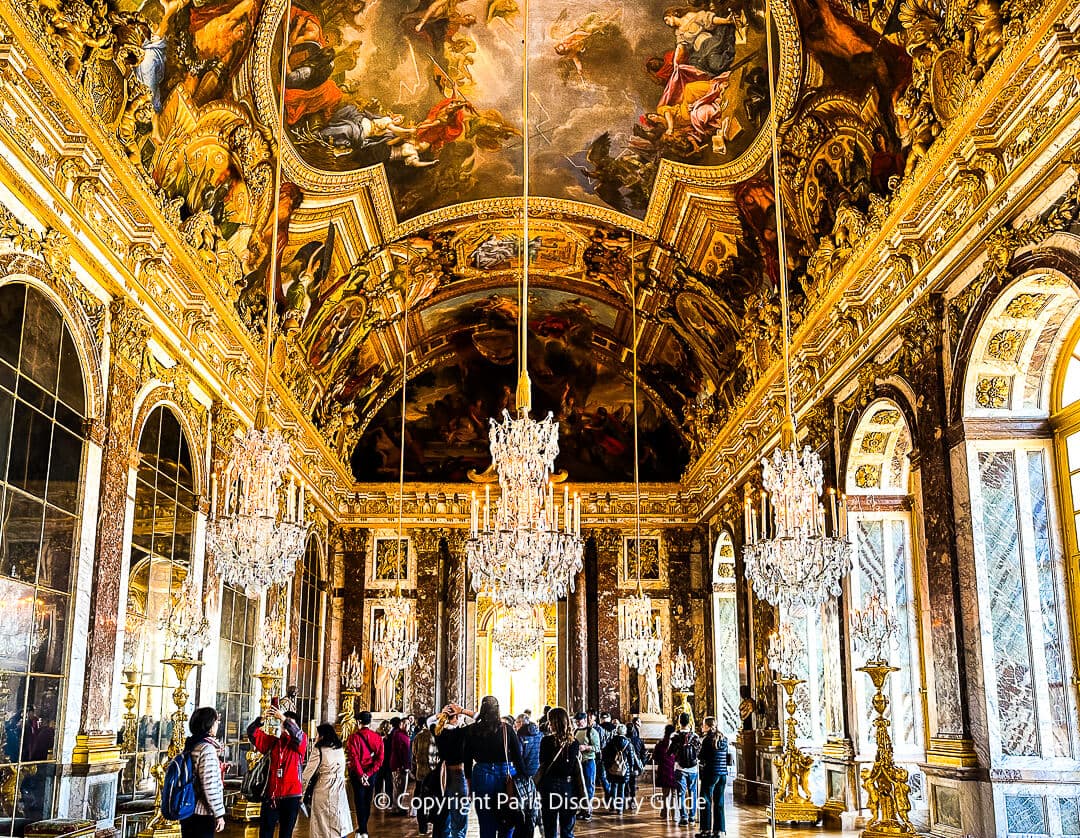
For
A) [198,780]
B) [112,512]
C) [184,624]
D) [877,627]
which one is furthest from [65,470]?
[877,627]

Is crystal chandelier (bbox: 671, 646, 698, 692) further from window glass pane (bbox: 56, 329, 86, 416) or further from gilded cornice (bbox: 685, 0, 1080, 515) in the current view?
window glass pane (bbox: 56, 329, 86, 416)

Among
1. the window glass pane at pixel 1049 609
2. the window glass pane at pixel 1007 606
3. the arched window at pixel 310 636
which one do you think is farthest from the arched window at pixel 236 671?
the window glass pane at pixel 1049 609

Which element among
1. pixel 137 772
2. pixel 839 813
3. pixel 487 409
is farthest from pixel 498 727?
pixel 487 409

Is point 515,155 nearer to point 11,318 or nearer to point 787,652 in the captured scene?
point 787,652

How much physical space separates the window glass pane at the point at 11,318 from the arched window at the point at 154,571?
2894 mm

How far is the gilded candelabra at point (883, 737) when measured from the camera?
9492 millimetres

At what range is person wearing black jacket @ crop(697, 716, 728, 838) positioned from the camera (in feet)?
34.7

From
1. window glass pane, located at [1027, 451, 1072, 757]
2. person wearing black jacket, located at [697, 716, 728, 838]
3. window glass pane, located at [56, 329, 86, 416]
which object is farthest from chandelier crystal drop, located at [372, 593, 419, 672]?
window glass pane, located at [1027, 451, 1072, 757]

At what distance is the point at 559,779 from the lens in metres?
9.62

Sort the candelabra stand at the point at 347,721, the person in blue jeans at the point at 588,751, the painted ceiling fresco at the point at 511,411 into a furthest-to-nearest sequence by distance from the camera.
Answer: the painted ceiling fresco at the point at 511,411 < the candelabra stand at the point at 347,721 < the person in blue jeans at the point at 588,751

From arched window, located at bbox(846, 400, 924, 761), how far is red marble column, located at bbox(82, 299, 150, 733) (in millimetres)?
8277

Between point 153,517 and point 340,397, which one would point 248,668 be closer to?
point 153,517

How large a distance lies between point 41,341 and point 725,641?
1647cm

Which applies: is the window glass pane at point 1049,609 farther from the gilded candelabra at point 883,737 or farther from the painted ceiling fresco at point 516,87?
the painted ceiling fresco at point 516,87
